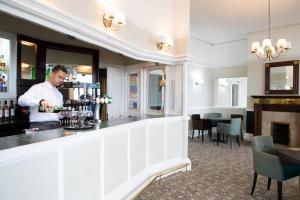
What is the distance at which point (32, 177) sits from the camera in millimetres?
1654

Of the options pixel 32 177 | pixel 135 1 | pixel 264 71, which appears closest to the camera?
pixel 32 177

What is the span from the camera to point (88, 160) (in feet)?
7.56

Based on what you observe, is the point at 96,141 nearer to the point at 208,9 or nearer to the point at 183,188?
Result: the point at 183,188

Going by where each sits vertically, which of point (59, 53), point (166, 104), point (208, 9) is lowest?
point (166, 104)

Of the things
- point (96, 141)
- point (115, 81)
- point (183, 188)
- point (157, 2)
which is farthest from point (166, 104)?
point (96, 141)

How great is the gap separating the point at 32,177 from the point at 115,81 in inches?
143

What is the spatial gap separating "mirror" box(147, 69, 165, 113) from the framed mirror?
4212mm

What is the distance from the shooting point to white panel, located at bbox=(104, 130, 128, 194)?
104 inches

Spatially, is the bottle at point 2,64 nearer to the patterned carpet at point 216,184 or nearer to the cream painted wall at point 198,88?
the patterned carpet at point 216,184

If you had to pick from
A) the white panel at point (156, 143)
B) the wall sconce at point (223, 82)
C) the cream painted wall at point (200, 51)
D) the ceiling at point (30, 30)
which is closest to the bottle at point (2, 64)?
the ceiling at point (30, 30)

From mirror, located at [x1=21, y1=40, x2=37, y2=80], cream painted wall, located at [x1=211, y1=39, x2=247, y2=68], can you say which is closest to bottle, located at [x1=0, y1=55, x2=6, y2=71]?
mirror, located at [x1=21, y1=40, x2=37, y2=80]

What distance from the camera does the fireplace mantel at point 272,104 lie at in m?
6.43

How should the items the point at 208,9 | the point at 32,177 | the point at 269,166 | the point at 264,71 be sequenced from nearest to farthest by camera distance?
the point at 32,177
the point at 269,166
the point at 208,9
the point at 264,71

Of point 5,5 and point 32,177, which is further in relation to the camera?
point 5,5
